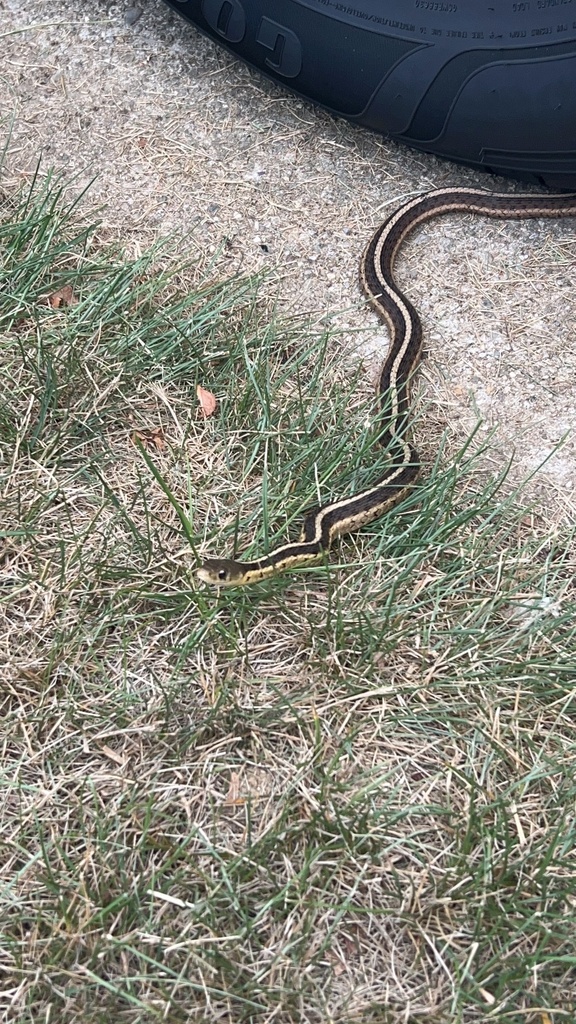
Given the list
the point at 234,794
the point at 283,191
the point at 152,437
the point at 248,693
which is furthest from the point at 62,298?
the point at 234,794

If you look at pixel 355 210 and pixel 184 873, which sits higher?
pixel 355 210

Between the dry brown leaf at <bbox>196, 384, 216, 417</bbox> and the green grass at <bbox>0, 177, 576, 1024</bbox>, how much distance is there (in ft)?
0.10

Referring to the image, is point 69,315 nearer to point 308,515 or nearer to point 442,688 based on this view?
point 308,515

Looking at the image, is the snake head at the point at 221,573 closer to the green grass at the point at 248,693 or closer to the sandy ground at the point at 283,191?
the green grass at the point at 248,693

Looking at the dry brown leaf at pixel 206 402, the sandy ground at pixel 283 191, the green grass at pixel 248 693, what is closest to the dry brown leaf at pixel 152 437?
the green grass at pixel 248 693

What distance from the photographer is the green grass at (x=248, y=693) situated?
7.18 ft

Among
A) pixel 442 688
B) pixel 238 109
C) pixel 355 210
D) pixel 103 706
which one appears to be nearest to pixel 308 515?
pixel 442 688

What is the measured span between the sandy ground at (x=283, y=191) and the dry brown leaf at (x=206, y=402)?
66cm

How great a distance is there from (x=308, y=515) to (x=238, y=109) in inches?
91.2

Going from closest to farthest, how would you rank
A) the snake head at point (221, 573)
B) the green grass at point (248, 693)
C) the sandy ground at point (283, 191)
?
1. the green grass at point (248, 693)
2. the snake head at point (221, 573)
3. the sandy ground at point (283, 191)

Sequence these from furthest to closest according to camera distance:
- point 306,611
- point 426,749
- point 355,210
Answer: point 355,210, point 306,611, point 426,749

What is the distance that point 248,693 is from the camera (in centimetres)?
266

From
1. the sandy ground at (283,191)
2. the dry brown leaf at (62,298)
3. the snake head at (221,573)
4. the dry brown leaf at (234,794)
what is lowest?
the dry brown leaf at (234,794)

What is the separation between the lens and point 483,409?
3.58 m
